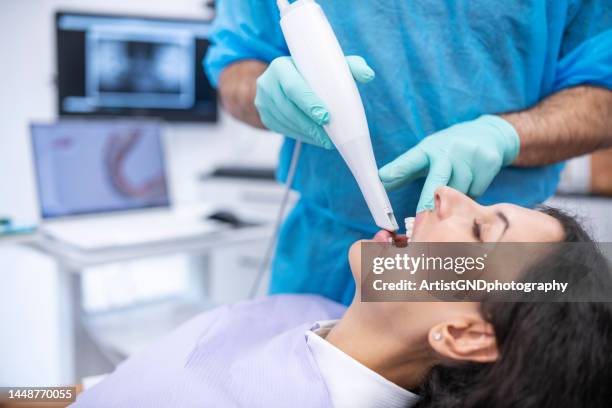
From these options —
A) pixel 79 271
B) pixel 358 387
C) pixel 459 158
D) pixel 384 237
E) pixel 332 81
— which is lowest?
pixel 79 271

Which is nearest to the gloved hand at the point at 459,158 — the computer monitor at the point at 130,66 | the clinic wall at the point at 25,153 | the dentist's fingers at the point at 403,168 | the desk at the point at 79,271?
the dentist's fingers at the point at 403,168

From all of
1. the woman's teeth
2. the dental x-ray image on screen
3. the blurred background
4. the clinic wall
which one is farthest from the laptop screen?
the woman's teeth

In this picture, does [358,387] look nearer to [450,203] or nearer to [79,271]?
[450,203]

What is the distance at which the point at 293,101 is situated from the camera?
760mm

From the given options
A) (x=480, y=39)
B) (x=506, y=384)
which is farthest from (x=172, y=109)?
(x=506, y=384)

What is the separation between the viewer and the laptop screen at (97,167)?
70.0 inches

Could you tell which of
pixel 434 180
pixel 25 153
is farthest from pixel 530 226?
pixel 25 153

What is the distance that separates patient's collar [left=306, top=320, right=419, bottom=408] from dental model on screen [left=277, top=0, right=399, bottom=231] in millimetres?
234

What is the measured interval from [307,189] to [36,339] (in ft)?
4.78

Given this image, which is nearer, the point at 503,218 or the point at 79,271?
the point at 503,218

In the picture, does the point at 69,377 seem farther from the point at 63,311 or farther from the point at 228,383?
the point at 228,383

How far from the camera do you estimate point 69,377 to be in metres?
1.65

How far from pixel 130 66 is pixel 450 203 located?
202 centimetres

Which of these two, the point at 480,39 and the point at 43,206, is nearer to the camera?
the point at 480,39
